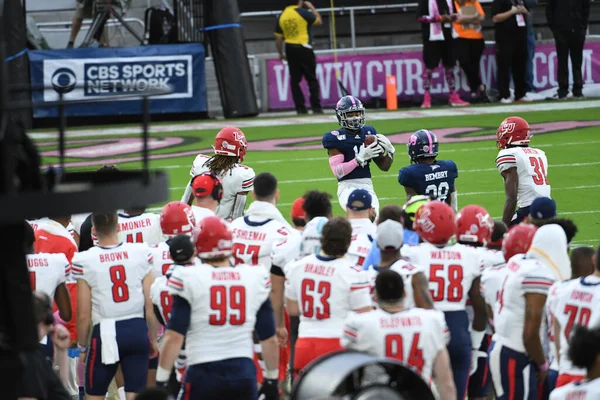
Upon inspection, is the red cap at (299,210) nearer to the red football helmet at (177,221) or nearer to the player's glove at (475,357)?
the red football helmet at (177,221)

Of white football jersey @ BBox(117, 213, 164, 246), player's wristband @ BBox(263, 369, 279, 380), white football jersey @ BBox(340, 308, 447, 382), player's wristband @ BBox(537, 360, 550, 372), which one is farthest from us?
white football jersey @ BBox(117, 213, 164, 246)

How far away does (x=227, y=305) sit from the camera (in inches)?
237

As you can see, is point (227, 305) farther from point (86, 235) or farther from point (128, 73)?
point (128, 73)

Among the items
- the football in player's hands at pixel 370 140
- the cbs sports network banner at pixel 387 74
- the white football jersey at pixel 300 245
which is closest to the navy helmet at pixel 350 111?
the football in player's hands at pixel 370 140

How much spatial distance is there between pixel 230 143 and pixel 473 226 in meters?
3.15

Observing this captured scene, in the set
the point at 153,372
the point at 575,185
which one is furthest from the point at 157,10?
the point at 153,372

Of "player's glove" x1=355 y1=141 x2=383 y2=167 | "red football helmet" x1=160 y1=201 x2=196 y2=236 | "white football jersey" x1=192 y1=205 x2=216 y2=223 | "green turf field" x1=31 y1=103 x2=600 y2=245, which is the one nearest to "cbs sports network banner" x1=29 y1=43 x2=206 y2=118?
"green turf field" x1=31 y1=103 x2=600 y2=245

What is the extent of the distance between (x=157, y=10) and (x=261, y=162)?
254 inches

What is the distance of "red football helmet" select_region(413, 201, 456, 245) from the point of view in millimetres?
6652

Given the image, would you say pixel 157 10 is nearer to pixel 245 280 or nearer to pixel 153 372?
pixel 153 372

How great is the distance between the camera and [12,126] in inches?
161

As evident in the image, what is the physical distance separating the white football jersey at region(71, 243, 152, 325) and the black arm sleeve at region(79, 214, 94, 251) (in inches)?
66.0

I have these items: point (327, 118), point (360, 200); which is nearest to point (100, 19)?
point (327, 118)

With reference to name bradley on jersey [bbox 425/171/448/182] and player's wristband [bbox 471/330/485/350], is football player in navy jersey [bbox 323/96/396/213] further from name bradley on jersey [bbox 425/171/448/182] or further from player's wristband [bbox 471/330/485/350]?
player's wristband [bbox 471/330/485/350]
